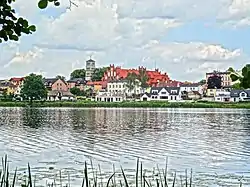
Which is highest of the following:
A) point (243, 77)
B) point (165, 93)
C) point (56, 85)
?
point (56, 85)

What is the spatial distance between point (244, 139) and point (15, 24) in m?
27.3

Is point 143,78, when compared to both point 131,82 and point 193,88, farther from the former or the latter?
point 193,88

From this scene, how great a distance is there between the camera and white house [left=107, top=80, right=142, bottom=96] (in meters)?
124

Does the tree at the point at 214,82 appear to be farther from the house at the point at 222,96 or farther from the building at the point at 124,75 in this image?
the building at the point at 124,75

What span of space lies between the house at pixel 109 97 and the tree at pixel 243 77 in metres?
120

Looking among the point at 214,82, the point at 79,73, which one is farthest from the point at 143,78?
the point at 79,73

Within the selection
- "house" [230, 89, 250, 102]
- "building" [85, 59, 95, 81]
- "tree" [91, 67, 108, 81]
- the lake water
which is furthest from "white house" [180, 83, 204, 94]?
the lake water

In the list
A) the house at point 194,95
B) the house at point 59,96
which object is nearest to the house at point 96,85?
the house at point 59,96

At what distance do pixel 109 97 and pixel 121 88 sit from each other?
556 centimetres

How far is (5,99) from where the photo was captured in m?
115

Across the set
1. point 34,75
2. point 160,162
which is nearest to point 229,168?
point 160,162

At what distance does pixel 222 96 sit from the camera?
112375 millimetres

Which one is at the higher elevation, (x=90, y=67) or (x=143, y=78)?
(x=90, y=67)

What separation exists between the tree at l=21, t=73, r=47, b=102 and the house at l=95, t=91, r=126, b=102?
826 inches
